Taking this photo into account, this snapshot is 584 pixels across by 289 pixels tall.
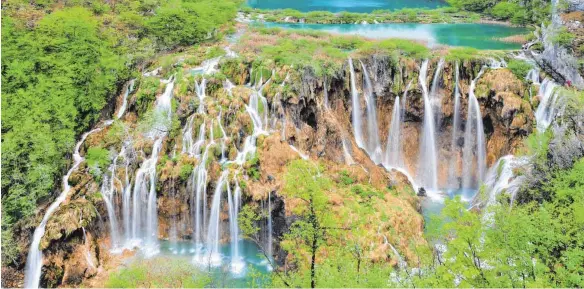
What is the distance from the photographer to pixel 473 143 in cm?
3069

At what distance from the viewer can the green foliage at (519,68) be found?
2978cm

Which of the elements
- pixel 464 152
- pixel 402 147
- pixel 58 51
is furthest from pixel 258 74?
pixel 464 152

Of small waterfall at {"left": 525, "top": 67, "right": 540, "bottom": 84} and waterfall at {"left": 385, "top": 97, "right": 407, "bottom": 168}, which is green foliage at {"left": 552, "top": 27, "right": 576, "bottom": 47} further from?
waterfall at {"left": 385, "top": 97, "right": 407, "bottom": 168}

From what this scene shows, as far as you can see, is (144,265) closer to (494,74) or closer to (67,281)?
(67,281)

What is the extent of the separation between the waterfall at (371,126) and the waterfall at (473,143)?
6.45m

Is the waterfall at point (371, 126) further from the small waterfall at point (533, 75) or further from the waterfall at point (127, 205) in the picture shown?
the waterfall at point (127, 205)

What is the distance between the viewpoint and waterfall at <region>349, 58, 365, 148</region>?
30859 millimetres

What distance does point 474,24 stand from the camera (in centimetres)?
5303

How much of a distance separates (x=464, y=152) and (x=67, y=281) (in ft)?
A: 91.0

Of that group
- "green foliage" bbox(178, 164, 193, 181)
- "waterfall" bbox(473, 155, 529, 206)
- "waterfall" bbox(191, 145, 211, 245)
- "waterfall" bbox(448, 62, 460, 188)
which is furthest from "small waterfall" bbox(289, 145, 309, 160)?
"waterfall" bbox(448, 62, 460, 188)

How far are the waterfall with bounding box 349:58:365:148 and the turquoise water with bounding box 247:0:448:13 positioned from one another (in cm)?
3659

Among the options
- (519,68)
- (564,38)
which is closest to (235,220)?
(519,68)

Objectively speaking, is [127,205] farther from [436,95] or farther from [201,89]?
[436,95]

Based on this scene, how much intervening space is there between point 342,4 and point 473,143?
48985 mm
